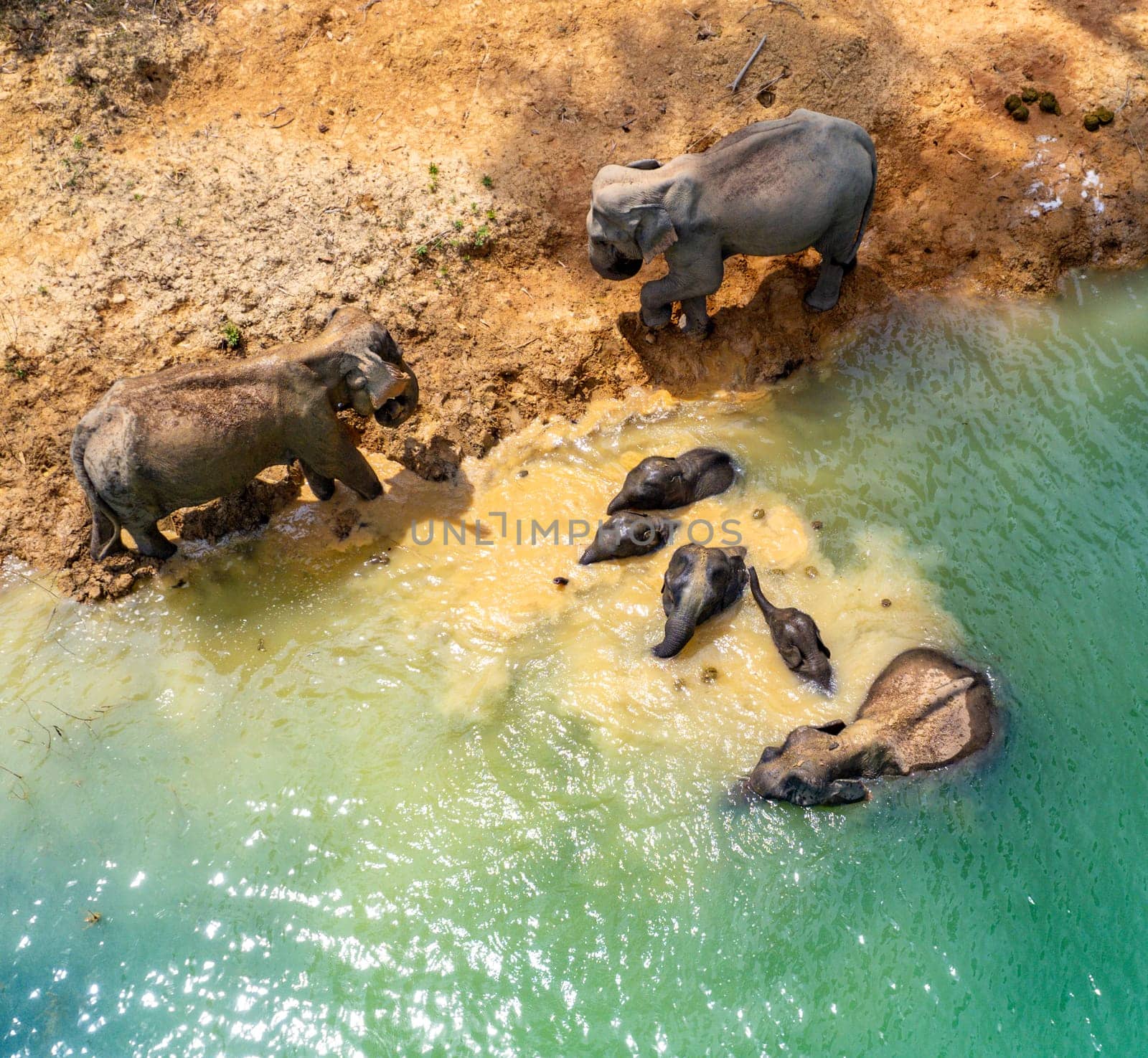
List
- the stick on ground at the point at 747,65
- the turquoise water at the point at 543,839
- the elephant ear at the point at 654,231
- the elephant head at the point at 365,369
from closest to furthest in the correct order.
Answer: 1. the turquoise water at the point at 543,839
2. the elephant head at the point at 365,369
3. the elephant ear at the point at 654,231
4. the stick on ground at the point at 747,65

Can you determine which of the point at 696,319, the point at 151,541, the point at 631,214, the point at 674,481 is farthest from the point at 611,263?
the point at 151,541

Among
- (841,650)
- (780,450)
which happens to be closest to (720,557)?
(841,650)

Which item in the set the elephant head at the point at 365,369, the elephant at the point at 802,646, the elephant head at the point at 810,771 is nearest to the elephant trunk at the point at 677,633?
the elephant at the point at 802,646

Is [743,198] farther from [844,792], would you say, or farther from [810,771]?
[844,792]

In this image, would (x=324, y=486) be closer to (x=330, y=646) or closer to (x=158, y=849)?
(x=330, y=646)

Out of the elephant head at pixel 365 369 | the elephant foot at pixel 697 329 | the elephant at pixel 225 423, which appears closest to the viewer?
the elephant at pixel 225 423

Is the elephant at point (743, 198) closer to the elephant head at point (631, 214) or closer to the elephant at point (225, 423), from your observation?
the elephant head at point (631, 214)

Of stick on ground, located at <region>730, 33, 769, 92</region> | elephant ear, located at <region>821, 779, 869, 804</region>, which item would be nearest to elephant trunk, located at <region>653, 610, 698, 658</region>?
elephant ear, located at <region>821, 779, 869, 804</region>
